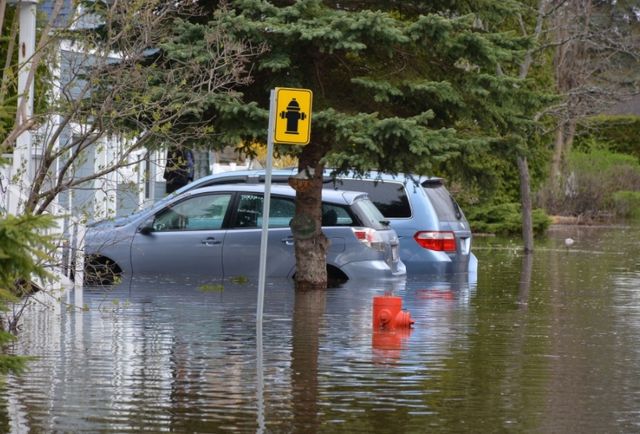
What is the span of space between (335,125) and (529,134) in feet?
11.1

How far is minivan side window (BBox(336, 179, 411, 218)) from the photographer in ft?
69.9

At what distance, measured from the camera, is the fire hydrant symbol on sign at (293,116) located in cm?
1448

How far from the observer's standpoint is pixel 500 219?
37844mm

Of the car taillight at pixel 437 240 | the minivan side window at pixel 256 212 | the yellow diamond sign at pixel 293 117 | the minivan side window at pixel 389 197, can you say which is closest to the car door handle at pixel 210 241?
the minivan side window at pixel 256 212

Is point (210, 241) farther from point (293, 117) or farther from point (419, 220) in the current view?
point (293, 117)

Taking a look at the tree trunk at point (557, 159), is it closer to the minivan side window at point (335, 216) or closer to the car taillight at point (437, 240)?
the car taillight at point (437, 240)

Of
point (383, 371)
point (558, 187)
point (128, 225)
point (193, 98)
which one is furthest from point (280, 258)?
point (558, 187)

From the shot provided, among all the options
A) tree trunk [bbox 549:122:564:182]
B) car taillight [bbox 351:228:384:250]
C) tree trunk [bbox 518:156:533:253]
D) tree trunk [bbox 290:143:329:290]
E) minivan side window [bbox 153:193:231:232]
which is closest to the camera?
tree trunk [bbox 290:143:329:290]

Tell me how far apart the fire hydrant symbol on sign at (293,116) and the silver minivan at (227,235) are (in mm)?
5575

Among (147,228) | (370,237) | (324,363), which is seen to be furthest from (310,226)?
(324,363)

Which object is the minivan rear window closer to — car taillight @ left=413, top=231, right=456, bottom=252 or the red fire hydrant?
car taillight @ left=413, top=231, right=456, bottom=252

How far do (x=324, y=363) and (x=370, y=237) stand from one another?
309 inches

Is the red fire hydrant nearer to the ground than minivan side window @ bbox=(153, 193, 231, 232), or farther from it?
nearer to the ground

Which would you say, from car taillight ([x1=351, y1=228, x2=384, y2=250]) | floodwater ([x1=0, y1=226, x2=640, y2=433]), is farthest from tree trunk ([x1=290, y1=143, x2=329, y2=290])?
car taillight ([x1=351, y1=228, x2=384, y2=250])
